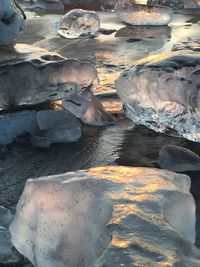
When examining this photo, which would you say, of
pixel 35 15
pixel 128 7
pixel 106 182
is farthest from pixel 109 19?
pixel 106 182

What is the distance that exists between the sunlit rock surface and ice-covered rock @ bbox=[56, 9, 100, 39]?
3.08 meters

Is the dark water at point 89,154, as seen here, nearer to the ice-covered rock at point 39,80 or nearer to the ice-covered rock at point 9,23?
the ice-covered rock at point 39,80

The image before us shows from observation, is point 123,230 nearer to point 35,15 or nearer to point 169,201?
point 169,201

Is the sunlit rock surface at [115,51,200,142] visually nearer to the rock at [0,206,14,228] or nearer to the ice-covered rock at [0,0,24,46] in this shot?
the rock at [0,206,14,228]

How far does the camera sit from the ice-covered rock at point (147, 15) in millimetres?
6836

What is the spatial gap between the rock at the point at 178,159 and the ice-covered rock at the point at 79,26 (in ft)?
11.9

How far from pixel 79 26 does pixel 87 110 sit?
329cm

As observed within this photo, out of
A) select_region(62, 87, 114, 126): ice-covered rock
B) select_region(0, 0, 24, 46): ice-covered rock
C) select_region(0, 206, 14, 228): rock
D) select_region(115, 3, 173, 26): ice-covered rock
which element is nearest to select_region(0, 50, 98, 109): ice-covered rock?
select_region(62, 87, 114, 126): ice-covered rock

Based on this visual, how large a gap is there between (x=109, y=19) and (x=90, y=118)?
4.23 metres

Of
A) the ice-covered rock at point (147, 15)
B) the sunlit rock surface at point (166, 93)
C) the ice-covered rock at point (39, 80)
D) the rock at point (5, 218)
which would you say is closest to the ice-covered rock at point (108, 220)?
the rock at point (5, 218)

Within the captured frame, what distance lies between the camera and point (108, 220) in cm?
158

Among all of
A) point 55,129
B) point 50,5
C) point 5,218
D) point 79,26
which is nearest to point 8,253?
point 5,218

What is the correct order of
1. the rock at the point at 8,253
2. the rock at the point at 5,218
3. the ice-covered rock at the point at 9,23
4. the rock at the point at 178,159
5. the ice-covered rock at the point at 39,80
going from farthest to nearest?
the ice-covered rock at the point at 9,23, the ice-covered rock at the point at 39,80, the rock at the point at 178,159, the rock at the point at 5,218, the rock at the point at 8,253

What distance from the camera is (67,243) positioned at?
1.68 m
